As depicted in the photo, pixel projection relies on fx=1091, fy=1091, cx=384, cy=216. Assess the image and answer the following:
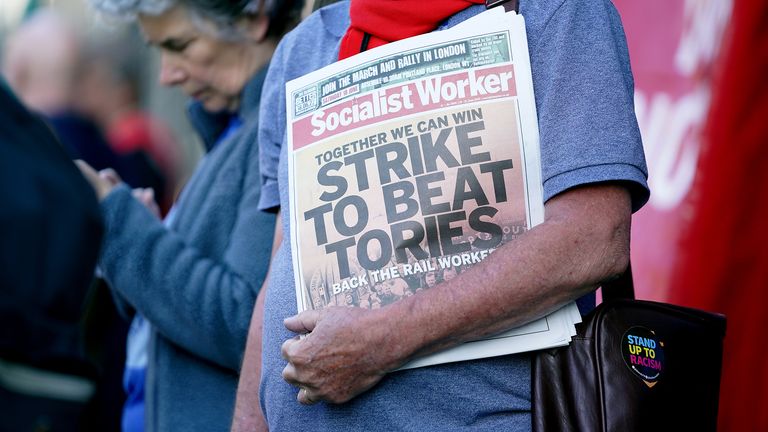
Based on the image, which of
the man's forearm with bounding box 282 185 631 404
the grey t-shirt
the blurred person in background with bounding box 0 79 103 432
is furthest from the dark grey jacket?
the blurred person in background with bounding box 0 79 103 432

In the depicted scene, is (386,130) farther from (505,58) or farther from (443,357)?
(443,357)

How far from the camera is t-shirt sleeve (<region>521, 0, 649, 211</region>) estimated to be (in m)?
1.59

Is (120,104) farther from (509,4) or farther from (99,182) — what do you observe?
(509,4)

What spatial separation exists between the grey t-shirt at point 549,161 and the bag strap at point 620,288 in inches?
4.6

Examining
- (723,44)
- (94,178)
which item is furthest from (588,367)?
(723,44)

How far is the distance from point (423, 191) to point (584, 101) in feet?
0.90

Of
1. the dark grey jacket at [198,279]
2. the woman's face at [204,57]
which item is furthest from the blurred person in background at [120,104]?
the dark grey jacket at [198,279]

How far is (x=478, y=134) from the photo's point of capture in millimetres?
1622

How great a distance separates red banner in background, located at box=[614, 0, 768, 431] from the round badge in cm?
123

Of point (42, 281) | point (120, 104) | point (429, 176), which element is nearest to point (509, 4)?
point (429, 176)

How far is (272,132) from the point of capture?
203 centimetres

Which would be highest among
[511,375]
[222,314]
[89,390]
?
[89,390]

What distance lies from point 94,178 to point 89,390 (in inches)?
45.6

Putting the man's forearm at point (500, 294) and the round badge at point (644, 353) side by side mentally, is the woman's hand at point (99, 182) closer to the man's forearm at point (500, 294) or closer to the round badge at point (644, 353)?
the man's forearm at point (500, 294)
